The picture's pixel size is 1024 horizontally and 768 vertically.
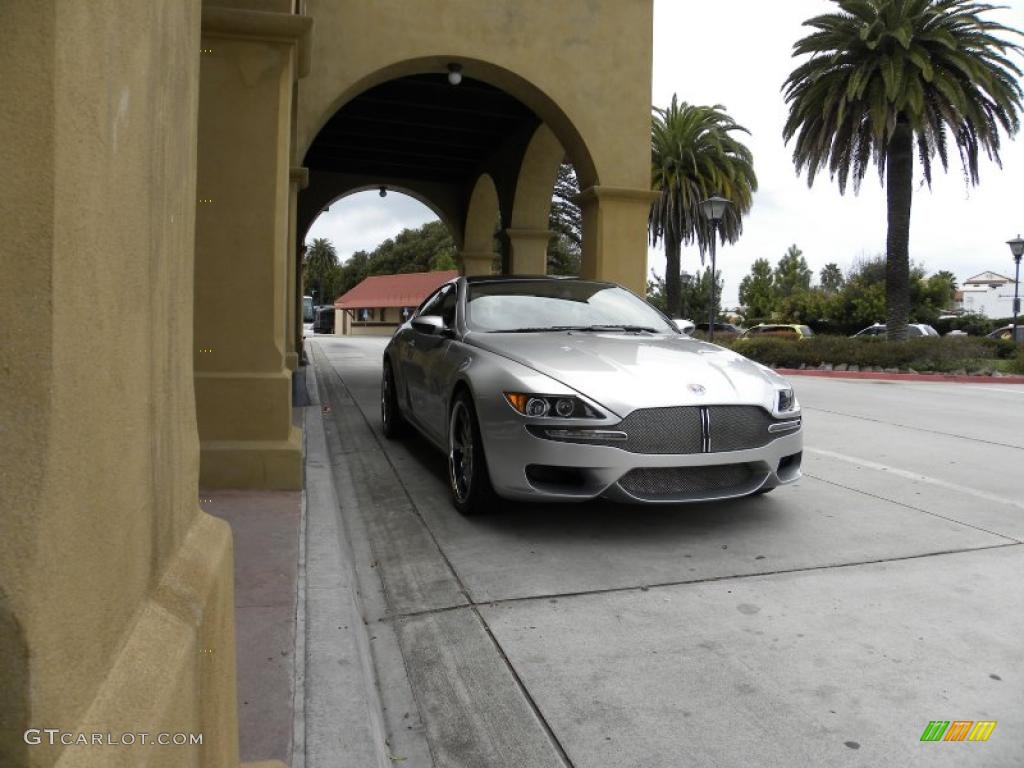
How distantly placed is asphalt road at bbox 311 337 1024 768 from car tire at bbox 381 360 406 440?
60.5 inches

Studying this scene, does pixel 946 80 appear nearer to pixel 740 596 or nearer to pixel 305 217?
pixel 305 217

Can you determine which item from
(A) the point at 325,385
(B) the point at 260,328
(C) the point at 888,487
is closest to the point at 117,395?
(B) the point at 260,328

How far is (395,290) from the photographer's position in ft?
188

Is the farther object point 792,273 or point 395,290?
point 792,273

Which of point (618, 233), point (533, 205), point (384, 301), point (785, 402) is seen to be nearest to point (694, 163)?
point (533, 205)

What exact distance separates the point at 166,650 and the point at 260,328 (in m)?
4.08

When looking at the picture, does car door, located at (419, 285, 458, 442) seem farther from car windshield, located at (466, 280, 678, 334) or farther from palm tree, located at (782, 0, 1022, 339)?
palm tree, located at (782, 0, 1022, 339)

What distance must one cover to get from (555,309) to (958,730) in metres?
3.71

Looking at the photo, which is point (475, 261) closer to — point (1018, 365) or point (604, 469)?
point (1018, 365)

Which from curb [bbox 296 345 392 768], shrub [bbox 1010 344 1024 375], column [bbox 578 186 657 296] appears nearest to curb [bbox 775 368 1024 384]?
shrub [bbox 1010 344 1024 375]

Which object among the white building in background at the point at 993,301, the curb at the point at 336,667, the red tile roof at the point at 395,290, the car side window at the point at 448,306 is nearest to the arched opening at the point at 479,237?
the car side window at the point at 448,306

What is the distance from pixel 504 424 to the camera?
13.8ft

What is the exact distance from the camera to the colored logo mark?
7.85ft
